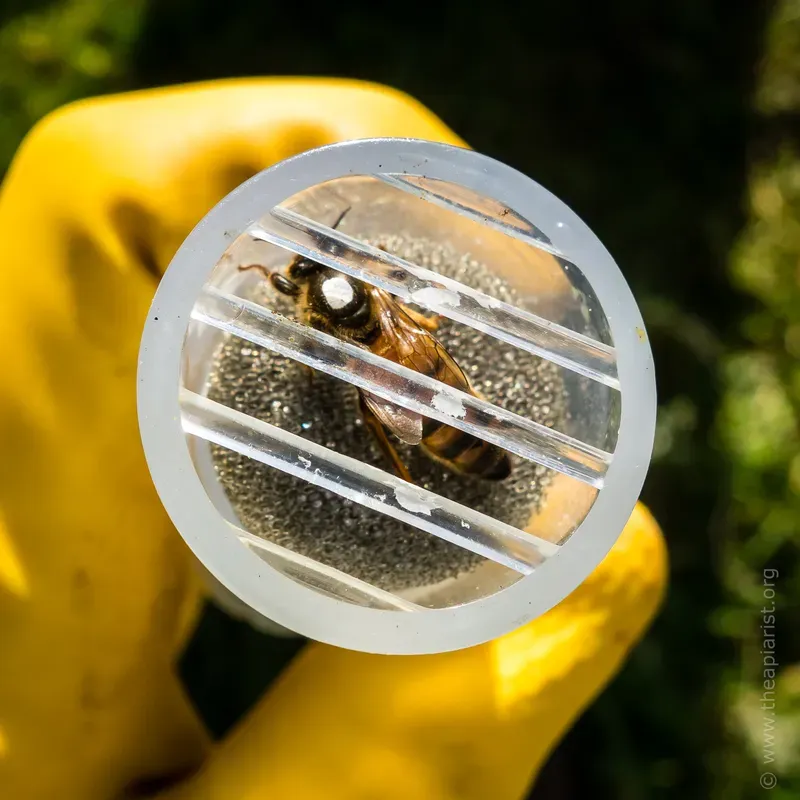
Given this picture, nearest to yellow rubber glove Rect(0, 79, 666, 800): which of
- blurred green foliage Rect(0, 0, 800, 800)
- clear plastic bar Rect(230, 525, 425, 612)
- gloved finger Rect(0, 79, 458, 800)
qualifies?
gloved finger Rect(0, 79, 458, 800)

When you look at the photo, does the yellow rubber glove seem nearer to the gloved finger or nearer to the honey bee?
the gloved finger

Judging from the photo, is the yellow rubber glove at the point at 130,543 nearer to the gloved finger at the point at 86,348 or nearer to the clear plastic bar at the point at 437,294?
the gloved finger at the point at 86,348

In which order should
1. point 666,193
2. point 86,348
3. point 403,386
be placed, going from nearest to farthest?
point 403,386, point 86,348, point 666,193

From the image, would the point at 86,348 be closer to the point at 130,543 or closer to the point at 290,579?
the point at 130,543

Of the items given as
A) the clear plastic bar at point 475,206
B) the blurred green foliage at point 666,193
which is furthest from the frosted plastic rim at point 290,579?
the blurred green foliage at point 666,193

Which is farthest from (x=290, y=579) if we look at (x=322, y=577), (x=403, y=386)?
(x=403, y=386)
